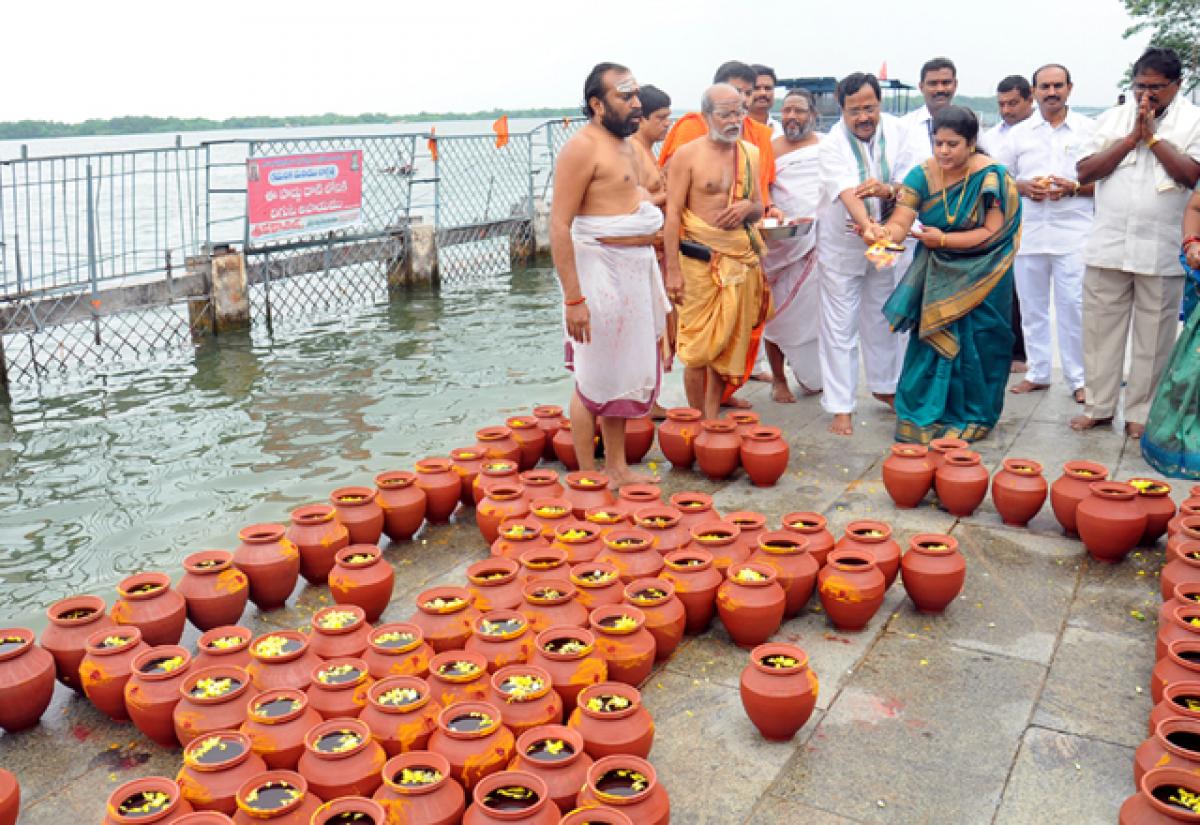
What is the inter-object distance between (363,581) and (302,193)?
8.51 m

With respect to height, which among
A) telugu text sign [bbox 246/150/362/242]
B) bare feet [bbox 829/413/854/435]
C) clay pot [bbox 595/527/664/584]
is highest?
telugu text sign [bbox 246/150/362/242]

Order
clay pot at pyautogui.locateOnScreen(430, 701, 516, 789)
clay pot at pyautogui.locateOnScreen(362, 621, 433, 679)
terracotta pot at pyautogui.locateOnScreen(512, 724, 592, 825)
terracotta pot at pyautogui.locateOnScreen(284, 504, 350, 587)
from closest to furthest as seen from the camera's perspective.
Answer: terracotta pot at pyautogui.locateOnScreen(512, 724, 592, 825), clay pot at pyautogui.locateOnScreen(430, 701, 516, 789), clay pot at pyautogui.locateOnScreen(362, 621, 433, 679), terracotta pot at pyautogui.locateOnScreen(284, 504, 350, 587)

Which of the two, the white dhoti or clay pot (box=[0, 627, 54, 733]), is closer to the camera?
clay pot (box=[0, 627, 54, 733])

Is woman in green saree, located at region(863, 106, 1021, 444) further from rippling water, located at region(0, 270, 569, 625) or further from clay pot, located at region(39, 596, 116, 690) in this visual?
clay pot, located at region(39, 596, 116, 690)

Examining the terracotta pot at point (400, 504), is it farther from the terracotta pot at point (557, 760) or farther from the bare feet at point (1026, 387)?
the bare feet at point (1026, 387)

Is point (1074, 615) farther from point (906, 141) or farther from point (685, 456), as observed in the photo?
point (906, 141)

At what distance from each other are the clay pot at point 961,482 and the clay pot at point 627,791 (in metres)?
2.67

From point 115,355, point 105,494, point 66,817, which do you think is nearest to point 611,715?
point 66,817

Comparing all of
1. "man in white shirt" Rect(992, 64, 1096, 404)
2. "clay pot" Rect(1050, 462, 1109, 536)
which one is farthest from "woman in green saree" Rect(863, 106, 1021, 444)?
"clay pot" Rect(1050, 462, 1109, 536)

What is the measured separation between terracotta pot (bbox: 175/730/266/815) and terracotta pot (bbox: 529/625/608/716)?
87 cm

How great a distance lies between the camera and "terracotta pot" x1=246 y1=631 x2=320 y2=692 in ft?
10.6

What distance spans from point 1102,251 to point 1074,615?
2769mm

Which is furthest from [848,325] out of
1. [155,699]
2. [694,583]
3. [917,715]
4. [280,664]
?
[155,699]

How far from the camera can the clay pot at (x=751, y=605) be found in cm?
361
